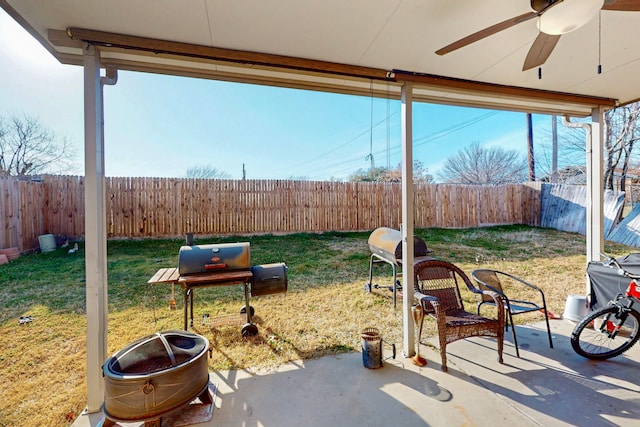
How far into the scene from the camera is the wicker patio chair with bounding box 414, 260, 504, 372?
6.79 feet

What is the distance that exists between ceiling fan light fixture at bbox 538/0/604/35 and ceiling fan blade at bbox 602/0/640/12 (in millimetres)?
92

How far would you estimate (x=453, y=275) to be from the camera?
8.70ft

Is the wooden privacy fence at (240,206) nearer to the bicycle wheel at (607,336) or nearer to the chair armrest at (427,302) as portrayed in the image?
the chair armrest at (427,302)

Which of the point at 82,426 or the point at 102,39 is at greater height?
the point at 102,39

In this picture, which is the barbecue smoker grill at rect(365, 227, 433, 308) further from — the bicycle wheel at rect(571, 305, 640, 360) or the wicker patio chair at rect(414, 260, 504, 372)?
the bicycle wheel at rect(571, 305, 640, 360)

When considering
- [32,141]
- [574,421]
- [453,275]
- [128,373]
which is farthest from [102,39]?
[32,141]

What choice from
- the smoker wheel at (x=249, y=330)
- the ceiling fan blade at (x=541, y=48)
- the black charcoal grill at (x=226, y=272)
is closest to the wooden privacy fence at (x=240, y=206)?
the black charcoal grill at (x=226, y=272)

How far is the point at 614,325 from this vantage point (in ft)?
7.69

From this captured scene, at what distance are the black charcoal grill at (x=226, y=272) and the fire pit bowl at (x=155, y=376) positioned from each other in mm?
642

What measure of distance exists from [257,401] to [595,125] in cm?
428

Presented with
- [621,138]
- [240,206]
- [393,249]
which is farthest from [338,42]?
[621,138]

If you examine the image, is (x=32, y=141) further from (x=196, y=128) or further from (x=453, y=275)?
(x=453, y=275)

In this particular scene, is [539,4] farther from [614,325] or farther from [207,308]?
[207,308]

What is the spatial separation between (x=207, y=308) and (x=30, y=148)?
12833 mm
